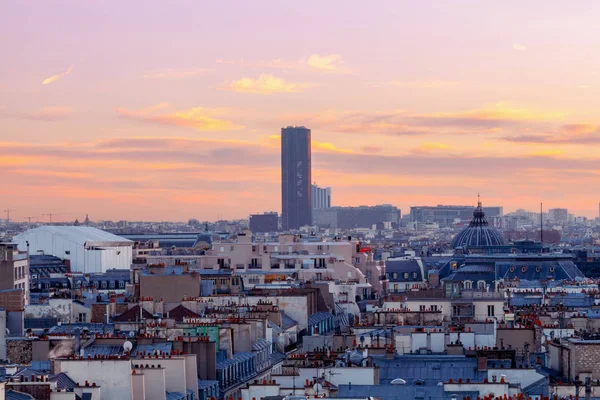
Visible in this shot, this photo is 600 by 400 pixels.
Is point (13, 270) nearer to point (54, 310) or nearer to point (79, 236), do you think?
point (54, 310)

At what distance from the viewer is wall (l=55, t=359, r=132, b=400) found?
38.9m

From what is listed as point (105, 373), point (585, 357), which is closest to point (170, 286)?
point (585, 357)

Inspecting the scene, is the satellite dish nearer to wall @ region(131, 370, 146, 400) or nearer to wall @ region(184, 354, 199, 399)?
wall @ region(184, 354, 199, 399)

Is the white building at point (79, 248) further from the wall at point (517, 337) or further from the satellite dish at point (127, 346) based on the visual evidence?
the satellite dish at point (127, 346)

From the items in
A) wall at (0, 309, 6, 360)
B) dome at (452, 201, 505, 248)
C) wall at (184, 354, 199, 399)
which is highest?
dome at (452, 201, 505, 248)

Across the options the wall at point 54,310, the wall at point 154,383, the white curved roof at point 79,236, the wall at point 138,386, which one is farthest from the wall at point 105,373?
the white curved roof at point 79,236

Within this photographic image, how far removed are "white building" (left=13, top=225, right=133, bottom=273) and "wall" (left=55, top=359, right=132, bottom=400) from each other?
90.8m

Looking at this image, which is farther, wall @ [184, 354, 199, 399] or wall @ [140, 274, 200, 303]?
wall @ [140, 274, 200, 303]

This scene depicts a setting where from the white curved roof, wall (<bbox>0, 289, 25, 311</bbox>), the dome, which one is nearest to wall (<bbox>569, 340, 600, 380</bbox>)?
wall (<bbox>0, 289, 25, 311</bbox>)

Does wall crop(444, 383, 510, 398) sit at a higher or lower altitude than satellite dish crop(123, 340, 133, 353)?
lower

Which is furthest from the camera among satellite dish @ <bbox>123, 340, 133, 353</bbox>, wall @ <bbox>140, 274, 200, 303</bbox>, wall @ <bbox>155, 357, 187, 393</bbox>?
wall @ <bbox>140, 274, 200, 303</bbox>

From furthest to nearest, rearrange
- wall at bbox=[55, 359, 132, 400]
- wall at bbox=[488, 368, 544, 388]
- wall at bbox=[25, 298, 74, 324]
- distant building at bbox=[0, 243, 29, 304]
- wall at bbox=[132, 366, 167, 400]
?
distant building at bbox=[0, 243, 29, 304] < wall at bbox=[25, 298, 74, 324] < wall at bbox=[488, 368, 544, 388] < wall at bbox=[132, 366, 167, 400] < wall at bbox=[55, 359, 132, 400]

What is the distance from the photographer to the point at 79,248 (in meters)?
135

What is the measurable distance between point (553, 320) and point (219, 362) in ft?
49.2
